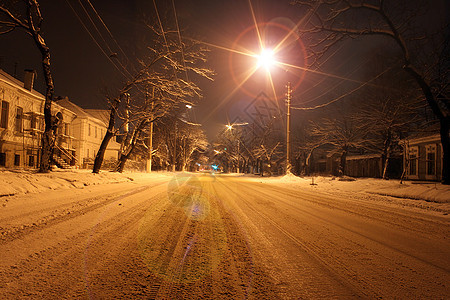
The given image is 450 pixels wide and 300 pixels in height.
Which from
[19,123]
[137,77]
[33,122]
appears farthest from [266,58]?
[33,122]

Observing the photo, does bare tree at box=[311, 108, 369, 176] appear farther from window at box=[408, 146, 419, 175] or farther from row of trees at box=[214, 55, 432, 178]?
window at box=[408, 146, 419, 175]

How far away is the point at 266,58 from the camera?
19156 millimetres

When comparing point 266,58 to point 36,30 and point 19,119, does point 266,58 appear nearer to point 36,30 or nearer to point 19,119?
point 36,30

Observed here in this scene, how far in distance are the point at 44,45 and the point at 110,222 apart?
1089cm

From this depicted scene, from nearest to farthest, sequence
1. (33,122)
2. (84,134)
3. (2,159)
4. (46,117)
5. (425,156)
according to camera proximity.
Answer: (46,117)
(2,159)
(425,156)
(33,122)
(84,134)

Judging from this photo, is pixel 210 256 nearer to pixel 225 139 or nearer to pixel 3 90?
pixel 3 90

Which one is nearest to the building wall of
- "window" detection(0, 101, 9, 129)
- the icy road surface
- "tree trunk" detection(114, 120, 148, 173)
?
"window" detection(0, 101, 9, 129)

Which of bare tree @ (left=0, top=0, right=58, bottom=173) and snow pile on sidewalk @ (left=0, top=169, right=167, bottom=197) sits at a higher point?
bare tree @ (left=0, top=0, right=58, bottom=173)

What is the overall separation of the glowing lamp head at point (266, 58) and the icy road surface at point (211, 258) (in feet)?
51.0

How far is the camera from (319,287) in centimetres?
240

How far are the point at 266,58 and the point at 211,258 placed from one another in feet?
60.7

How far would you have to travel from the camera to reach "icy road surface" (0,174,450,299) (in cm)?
229

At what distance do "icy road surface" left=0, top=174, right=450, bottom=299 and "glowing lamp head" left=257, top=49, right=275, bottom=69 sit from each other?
15531mm

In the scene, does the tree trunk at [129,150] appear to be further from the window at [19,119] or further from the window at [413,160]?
the window at [413,160]
